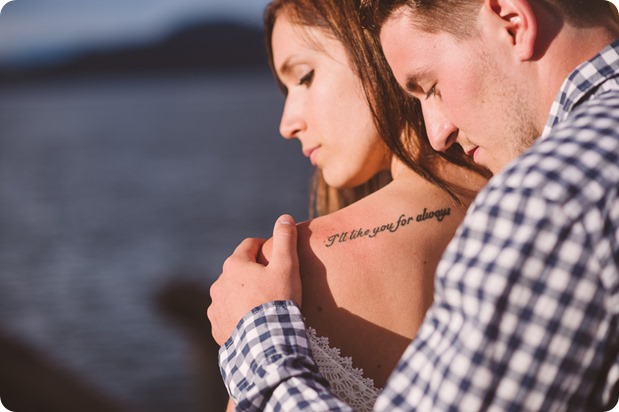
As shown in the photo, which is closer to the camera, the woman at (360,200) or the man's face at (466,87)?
the man's face at (466,87)

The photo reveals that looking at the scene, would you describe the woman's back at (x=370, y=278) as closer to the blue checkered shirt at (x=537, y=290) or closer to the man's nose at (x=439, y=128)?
the man's nose at (x=439, y=128)

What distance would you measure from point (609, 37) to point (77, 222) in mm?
25631

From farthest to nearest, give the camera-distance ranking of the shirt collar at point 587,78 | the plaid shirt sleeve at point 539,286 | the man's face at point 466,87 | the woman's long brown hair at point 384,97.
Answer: the woman's long brown hair at point 384,97 → the man's face at point 466,87 → the shirt collar at point 587,78 → the plaid shirt sleeve at point 539,286

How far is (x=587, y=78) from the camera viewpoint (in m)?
1.45

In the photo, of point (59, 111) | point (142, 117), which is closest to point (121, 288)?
point (142, 117)

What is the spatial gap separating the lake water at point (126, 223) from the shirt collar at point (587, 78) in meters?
3.40

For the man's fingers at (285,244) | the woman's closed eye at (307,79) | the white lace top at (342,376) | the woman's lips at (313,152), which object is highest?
the woman's closed eye at (307,79)

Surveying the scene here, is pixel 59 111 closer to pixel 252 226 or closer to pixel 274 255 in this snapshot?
pixel 252 226

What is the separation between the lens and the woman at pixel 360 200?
6.51 feet

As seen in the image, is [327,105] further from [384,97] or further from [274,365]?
[274,365]

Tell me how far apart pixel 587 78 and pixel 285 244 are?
776mm

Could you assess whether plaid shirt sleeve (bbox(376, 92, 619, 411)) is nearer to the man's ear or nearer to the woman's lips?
the man's ear

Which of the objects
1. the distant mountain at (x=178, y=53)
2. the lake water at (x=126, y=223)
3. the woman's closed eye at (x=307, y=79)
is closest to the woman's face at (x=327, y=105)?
the woman's closed eye at (x=307, y=79)

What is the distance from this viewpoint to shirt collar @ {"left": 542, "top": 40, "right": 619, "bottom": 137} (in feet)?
4.70
